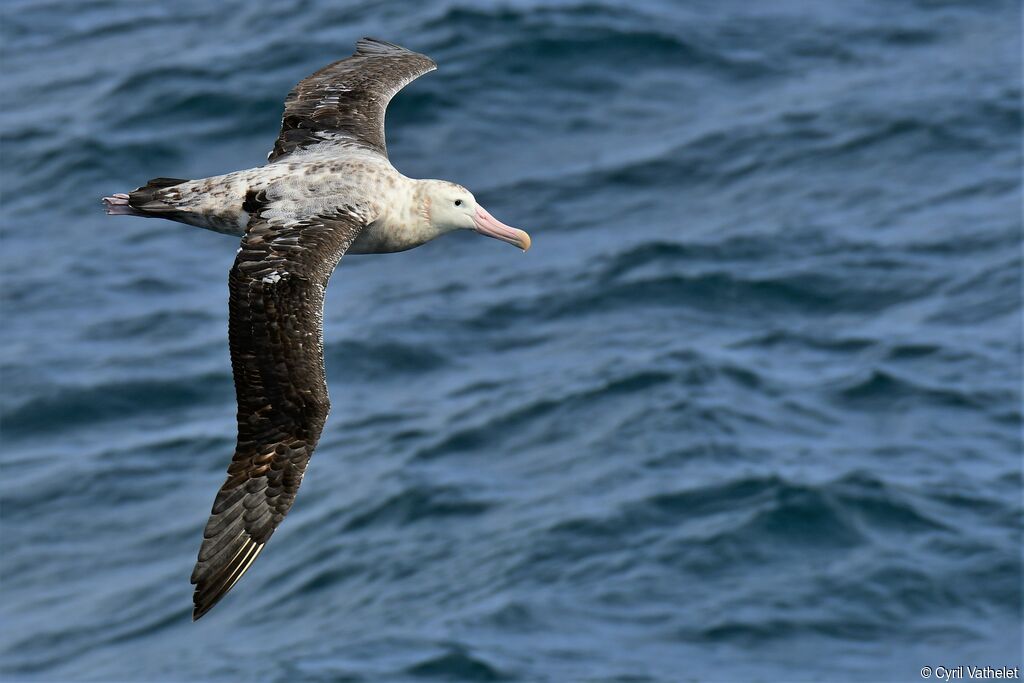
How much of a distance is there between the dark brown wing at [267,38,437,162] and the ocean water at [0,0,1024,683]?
686 cm

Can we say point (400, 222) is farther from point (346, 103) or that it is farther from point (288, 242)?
point (346, 103)

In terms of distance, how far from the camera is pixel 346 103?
1248cm

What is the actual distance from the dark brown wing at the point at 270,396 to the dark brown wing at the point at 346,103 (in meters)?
2.22

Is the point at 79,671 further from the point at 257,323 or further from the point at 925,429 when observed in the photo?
the point at 257,323

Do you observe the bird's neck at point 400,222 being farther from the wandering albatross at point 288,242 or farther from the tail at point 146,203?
the tail at point 146,203

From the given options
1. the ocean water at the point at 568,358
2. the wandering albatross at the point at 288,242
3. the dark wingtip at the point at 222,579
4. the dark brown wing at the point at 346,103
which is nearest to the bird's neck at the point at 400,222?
the wandering albatross at the point at 288,242

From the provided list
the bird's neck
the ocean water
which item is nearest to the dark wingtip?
the bird's neck

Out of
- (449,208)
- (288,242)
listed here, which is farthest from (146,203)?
(449,208)

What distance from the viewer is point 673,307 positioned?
73.5 ft

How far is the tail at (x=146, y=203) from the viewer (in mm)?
11062

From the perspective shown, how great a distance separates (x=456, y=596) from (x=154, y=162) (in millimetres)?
9101

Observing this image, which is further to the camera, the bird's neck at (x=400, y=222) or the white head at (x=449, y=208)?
the white head at (x=449, y=208)

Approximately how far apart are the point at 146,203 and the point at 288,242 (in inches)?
54.1

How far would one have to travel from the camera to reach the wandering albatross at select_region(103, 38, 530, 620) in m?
9.78
